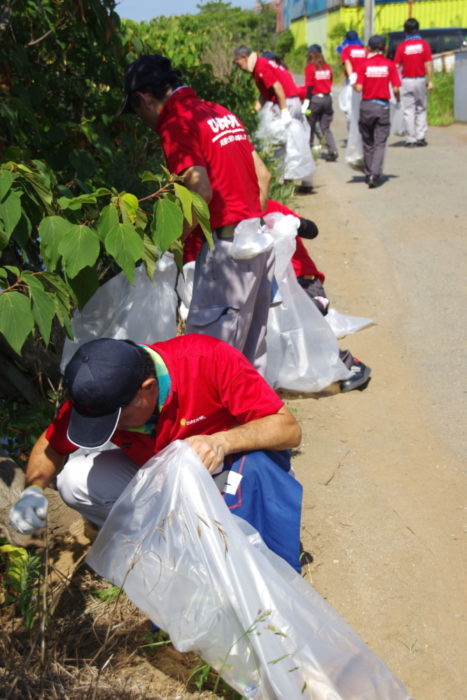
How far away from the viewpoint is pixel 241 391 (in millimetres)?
2590

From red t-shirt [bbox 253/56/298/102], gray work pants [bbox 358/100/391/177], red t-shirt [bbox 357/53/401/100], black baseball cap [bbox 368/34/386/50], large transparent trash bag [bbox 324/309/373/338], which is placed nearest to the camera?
large transparent trash bag [bbox 324/309/373/338]

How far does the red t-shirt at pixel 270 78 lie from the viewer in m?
8.84

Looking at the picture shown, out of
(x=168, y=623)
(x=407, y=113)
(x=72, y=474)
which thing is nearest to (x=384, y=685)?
(x=168, y=623)

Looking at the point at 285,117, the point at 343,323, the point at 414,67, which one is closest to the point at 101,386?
the point at 343,323

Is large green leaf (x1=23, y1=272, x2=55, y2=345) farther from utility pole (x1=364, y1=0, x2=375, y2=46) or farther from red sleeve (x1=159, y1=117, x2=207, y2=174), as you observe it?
utility pole (x1=364, y1=0, x2=375, y2=46)

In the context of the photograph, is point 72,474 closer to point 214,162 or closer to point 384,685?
point 384,685

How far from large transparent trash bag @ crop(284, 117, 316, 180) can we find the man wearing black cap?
5257 millimetres

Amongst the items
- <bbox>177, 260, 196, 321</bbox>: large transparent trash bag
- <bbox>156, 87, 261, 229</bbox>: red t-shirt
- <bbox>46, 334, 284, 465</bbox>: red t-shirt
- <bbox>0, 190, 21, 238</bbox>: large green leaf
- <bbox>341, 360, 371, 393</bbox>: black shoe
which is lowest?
<bbox>341, 360, 371, 393</bbox>: black shoe

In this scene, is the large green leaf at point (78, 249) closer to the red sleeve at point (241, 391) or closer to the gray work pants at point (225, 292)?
the red sleeve at point (241, 391)

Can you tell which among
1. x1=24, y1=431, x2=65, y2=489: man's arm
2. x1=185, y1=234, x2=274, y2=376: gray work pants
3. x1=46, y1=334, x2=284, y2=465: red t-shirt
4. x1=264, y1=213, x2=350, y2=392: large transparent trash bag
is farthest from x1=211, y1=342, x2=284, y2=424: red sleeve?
x1=264, y1=213, x2=350, y2=392: large transparent trash bag

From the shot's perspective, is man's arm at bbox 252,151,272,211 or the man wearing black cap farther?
man's arm at bbox 252,151,272,211

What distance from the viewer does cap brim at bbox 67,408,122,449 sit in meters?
2.38

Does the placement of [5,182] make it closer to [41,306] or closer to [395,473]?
[41,306]

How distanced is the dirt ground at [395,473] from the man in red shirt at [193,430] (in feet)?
1.67
